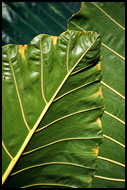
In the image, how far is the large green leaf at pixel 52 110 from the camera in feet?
2.22

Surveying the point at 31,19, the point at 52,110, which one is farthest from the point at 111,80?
the point at 31,19

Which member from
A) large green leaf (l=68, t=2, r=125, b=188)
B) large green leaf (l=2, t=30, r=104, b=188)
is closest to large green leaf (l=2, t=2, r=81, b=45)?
large green leaf (l=68, t=2, r=125, b=188)

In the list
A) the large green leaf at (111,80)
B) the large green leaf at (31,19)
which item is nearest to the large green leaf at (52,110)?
the large green leaf at (111,80)

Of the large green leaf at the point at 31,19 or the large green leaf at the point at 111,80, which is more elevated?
the large green leaf at the point at 31,19

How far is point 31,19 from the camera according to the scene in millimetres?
1023

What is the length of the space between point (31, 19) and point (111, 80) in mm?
596

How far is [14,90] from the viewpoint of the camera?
0.68 meters

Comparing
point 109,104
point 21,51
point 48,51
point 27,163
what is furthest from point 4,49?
point 109,104

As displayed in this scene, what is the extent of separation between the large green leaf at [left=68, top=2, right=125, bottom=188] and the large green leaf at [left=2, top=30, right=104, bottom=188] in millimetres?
198

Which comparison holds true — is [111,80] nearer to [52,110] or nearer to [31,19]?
[52,110]

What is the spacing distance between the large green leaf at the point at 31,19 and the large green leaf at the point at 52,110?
1.18 ft

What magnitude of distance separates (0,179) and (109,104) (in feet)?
2.00

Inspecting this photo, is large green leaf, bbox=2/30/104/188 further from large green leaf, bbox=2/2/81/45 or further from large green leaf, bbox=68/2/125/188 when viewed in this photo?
large green leaf, bbox=2/2/81/45

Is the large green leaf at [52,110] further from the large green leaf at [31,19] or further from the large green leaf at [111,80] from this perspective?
the large green leaf at [31,19]
